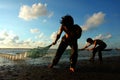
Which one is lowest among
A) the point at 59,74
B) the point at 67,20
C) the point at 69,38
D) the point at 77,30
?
the point at 59,74

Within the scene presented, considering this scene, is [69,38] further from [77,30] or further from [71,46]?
[77,30]

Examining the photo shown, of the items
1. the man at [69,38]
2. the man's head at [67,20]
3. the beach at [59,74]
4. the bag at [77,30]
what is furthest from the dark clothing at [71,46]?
the man's head at [67,20]

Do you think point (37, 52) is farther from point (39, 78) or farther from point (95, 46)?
point (39, 78)

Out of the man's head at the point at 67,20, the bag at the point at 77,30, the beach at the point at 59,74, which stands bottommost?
the beach at the point at 59,74

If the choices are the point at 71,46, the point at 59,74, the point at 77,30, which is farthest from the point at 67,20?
the point at 59,74

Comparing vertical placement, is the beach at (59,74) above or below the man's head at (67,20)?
below

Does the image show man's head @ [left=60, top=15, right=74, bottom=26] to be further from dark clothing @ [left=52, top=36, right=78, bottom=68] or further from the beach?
the beach

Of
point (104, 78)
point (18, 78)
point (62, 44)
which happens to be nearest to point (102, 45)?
point (62, 44)

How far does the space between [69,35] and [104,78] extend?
2845 millimetres

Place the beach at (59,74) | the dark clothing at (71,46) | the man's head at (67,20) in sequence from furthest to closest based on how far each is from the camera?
the dark clothing at (71,46), the man's head at (67,20), the beach at (59,74)

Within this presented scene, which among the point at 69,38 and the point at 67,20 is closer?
the point at 67,20

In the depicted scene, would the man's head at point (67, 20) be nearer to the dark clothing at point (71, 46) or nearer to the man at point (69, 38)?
the man at point (69, 38)

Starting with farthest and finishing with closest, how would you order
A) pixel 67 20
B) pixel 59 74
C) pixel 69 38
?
pixel 69 38 → pixel 67 20 → pixel 59 74

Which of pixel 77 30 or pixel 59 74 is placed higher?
pixel 77 30
